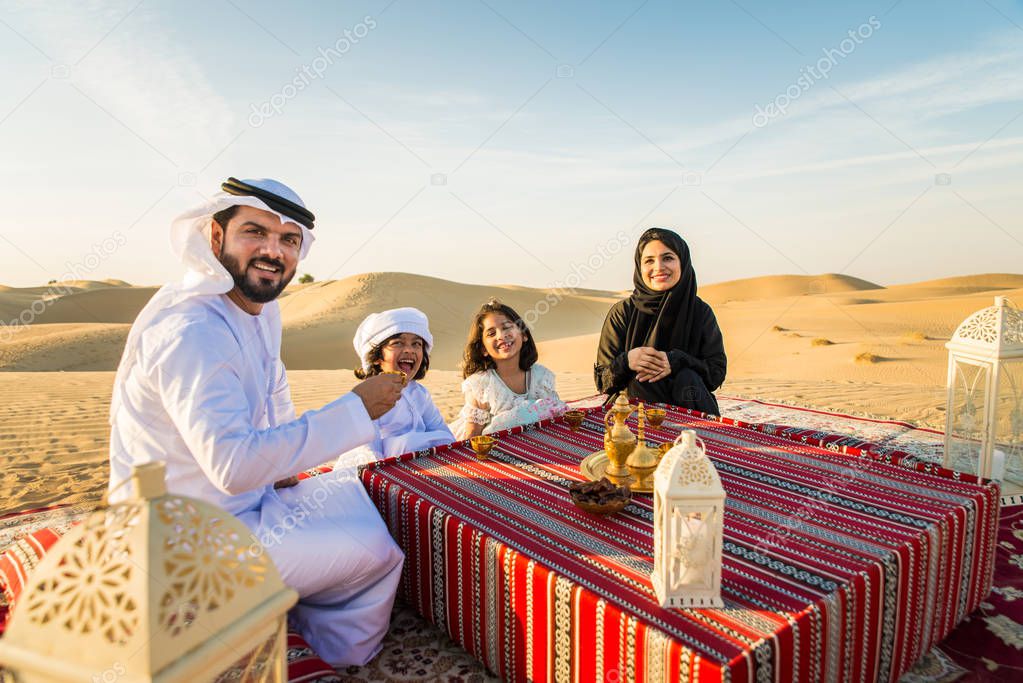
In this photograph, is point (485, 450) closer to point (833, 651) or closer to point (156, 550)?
point (833, 651)

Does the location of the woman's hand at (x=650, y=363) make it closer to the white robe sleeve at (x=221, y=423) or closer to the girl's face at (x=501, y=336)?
the girl's face at (x=501, y=336)

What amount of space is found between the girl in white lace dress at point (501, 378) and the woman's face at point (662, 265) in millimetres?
1106

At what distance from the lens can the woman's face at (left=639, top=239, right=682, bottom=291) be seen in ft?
15.0

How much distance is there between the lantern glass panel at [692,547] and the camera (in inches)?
65.1

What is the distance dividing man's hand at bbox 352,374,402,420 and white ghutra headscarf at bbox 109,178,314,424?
28.2 inches

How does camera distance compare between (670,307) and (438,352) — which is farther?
(438,352)

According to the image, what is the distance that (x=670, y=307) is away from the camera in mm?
4648

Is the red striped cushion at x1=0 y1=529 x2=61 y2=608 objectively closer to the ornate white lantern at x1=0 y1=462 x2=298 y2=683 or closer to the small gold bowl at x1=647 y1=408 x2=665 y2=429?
the ornate white lantern at x1=0 y1=462 x2=298 y2=683

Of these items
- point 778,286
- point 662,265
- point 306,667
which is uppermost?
point 778,286

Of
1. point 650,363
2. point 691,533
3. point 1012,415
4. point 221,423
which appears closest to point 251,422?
point 221,423

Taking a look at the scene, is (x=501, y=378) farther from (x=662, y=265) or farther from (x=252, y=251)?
(x=252, y=251)

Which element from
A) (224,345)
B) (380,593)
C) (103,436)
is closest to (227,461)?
(224,345)

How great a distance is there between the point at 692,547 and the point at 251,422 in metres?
1.77

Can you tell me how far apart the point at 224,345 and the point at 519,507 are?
53.7 inches
